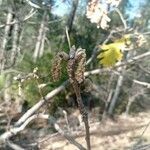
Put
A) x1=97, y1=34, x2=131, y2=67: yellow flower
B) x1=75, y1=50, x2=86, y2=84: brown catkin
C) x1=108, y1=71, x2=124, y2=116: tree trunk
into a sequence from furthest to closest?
x1=108, y1=71, x2=124, y2=116: tree trunk → x1=97, y1=34, x2=131, y2=67: yellow flower → x1=75, y1=50, x2=86, y2=84: brown catkin

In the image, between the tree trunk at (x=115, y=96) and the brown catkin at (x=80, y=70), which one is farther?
the tree trunk at (x=115, y=96)

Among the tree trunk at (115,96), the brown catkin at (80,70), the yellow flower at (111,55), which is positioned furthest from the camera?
the tree trunk at (115,96)

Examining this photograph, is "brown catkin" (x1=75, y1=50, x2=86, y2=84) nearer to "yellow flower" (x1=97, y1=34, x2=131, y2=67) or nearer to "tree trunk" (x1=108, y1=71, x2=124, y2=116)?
"yellow flower" (x1=97, y1=34, x2=131, y2=67)

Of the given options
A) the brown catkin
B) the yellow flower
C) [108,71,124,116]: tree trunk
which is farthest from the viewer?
[108,71,124,116]: tree trunk

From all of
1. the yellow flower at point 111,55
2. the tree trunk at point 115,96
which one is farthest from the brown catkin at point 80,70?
the tree trunk at point 115,96

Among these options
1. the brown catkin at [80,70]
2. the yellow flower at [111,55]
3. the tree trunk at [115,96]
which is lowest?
the brown catkin at [80,70]

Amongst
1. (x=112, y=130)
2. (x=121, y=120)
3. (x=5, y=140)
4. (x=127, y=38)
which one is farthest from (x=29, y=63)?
(x=127, y=38)

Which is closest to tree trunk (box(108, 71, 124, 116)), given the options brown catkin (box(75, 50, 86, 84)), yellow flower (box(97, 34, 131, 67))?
yellow flower (box(97, 34, 131, 67))

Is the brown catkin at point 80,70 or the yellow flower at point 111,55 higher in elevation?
the yellow flower at point 111,55

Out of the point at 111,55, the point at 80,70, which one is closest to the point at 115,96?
the point at 111,55

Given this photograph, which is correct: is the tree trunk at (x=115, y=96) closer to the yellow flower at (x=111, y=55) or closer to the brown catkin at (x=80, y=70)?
the yellow flower at (x=111, y=55)

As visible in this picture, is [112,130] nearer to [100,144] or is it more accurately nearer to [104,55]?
[100,144]
